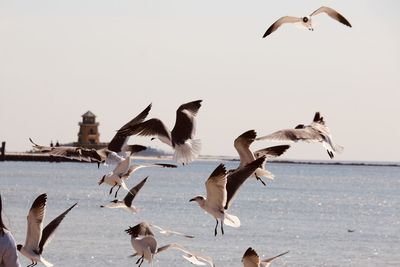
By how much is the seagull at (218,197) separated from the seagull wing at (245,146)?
96cm

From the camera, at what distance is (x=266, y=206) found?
225 ft

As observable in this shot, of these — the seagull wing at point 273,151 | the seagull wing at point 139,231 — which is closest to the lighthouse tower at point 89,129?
the seagull wing at point 139,231

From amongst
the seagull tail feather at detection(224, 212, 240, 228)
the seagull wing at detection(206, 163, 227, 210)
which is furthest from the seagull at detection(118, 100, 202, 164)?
the seagull tail feather at detection(224, 212, 240, 228)

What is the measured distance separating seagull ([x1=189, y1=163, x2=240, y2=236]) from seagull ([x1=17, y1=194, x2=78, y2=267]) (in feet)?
4.58

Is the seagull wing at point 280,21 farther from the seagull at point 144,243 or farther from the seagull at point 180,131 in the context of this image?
the seagull at point 144,243

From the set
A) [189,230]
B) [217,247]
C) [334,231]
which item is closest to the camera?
[217,247]

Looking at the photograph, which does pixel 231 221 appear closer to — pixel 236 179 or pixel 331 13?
pixel 236 179

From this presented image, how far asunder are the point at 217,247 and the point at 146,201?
31.4 metres

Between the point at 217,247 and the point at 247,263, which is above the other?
the point at 247,263

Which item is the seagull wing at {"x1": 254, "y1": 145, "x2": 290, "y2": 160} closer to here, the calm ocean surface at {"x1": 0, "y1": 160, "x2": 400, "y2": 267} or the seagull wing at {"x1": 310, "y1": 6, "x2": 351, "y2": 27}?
the seagull wing at {"x1": 310, "y1": 6, "x2": 351, "y2": 27}

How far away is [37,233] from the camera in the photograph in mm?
12438

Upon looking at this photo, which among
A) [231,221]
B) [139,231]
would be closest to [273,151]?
[231,221]

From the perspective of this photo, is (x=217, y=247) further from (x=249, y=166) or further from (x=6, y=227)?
(x=6, y=227)

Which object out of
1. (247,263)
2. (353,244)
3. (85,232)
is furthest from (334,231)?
(247,263)
